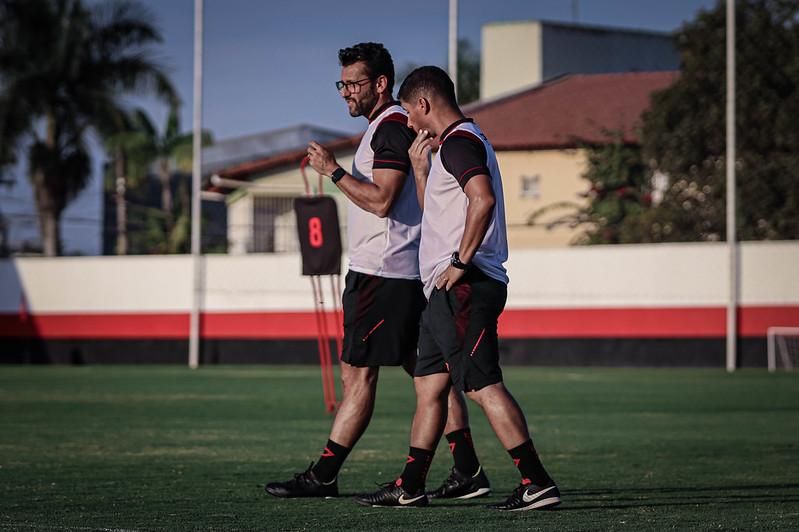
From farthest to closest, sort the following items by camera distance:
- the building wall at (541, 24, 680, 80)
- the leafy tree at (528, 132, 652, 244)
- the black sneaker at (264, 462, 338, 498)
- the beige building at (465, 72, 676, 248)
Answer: the building wall at (541, 24, 680, 80) → the beige building at (465, 72, 676, 248) → the leafy tree at (528, 132, 652, 244) → the black sneaker at (264, 462, 338, 498)

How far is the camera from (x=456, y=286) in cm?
680

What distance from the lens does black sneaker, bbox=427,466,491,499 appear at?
7449mm

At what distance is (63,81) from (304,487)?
100ft

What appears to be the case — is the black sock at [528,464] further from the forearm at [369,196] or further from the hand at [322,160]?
the hand at [322,160]

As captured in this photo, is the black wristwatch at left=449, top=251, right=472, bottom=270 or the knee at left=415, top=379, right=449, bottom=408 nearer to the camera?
the black wristwatch at left=449, top=251, right=472, bottom=270

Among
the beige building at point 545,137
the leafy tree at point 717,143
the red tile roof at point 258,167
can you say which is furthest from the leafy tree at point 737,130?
the red tile roof at point 258,167

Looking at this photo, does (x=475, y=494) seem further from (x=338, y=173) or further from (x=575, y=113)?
(x=575, y=113)

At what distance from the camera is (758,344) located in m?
24.7

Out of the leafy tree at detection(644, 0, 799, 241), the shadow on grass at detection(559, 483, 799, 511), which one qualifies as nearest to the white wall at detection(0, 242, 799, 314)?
the leafy tree at detection(644, 0, 799, 241)

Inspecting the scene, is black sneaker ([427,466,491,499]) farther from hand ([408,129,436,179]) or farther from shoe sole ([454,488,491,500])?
hand ([408,129,436,179])

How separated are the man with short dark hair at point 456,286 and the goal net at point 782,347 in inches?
712

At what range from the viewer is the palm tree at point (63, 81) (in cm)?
3581

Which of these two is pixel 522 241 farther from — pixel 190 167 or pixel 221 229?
pixel 221 229

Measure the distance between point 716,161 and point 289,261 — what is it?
824 cm
